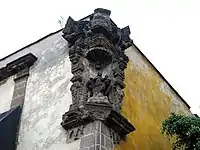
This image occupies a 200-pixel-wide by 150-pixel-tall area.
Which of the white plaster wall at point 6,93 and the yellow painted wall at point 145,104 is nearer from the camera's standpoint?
the yellow painted wall at point 145,104

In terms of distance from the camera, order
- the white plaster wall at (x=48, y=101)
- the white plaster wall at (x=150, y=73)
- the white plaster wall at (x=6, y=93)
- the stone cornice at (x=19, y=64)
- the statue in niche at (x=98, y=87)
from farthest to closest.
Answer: the white plaster wall at (x=150, y=73), the stone cornice at (x=19, y=64), the white plaster wall at (x=6, y=93), the white plaster wall at (x=48, y=101), the statue in niche at (x=98, y=87)

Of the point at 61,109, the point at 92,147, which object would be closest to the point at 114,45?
the point at 61,109

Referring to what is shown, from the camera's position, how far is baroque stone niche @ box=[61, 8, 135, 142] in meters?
7.72

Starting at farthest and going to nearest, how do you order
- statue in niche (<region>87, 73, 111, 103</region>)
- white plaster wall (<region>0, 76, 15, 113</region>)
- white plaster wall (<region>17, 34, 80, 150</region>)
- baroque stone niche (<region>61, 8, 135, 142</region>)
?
white plaster wall (<region>0, 76, 15, 113</region>) → white plaster wall (<region>17, 34, 80, 150</region>) → statue in niche (<region>87, 73, 111, 103</region>) → baroque stone niche (<region>61, 8, 135, 142</region>)

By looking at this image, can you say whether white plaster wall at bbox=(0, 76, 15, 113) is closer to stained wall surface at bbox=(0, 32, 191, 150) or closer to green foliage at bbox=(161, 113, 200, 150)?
stained wall surface at bbox=(0, 32, 191, 150)

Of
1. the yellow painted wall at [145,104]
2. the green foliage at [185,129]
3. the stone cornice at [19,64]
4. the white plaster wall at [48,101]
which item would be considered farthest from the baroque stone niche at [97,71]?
the stone cornice at [19,64]

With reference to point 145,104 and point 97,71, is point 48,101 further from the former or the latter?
point 145,104

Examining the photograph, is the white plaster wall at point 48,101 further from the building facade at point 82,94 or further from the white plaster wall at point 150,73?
the white plaster wall at point 150,73

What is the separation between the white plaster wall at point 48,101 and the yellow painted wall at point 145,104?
3.35 feet

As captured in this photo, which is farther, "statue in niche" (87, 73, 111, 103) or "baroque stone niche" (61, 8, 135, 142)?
"statue in niche" (87, 73, 111, 103)

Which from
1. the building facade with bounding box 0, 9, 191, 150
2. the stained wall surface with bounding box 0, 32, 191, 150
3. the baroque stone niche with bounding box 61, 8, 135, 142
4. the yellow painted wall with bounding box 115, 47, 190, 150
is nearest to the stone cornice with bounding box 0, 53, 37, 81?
the building facade with bounding box 0, 9, 191, 150

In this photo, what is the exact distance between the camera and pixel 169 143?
33.6 ft

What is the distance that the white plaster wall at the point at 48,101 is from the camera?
8.09 meters

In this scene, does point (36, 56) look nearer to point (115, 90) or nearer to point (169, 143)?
point (115, 90)
